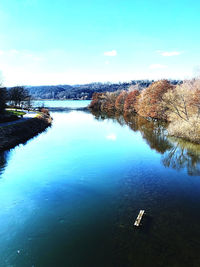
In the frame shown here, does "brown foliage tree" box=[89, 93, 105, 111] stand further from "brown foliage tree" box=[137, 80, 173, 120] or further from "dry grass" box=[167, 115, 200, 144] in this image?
"dry grass" box=[167, 115, 200, 144]

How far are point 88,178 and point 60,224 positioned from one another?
6.36 m

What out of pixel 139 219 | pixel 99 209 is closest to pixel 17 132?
pixel 99 209

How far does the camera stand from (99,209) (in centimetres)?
1255

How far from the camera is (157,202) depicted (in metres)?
13.3

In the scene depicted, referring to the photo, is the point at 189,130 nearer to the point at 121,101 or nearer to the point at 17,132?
the point at 17,132

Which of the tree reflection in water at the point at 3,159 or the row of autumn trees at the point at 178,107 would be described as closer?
the tree reflection in water at the point at 3,159

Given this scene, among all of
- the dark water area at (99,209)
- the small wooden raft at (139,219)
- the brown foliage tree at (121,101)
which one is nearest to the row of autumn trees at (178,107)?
the dark water area at (99,209)

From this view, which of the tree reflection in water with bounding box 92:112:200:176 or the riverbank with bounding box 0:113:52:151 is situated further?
the riverbank with bounding box 0:113:52:151

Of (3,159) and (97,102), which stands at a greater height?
(97,102)

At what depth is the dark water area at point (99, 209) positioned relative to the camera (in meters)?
8.94

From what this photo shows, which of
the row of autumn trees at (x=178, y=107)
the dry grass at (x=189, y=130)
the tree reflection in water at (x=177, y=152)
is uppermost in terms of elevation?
the row of autumn trees at (x=178, y=107)

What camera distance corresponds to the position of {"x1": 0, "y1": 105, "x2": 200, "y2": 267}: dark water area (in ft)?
29.3

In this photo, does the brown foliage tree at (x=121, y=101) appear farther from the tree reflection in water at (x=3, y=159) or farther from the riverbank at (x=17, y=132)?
the tree reflection in water at (x=3, y=159)

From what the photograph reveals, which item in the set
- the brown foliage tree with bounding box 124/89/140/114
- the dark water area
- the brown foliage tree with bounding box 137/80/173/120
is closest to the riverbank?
the dark water area
